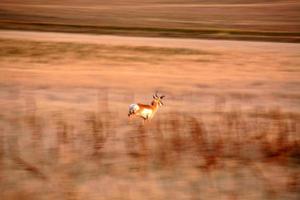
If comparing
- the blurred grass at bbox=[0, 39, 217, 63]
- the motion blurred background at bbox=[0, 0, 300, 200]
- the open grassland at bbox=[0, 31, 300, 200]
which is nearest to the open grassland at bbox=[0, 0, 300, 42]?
the motion blurred background at bbox=[0, 0, 300, 200]

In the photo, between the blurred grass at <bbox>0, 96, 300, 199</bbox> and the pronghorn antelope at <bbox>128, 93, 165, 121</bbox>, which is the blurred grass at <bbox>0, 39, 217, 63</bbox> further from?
the blurred grass at <bbox>0, 96, 300, 199</bbox>

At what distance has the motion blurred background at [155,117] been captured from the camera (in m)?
6.07

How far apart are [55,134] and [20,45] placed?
12848 millimetres

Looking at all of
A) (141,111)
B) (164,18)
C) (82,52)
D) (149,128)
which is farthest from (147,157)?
(164,18)

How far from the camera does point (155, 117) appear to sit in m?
9.65

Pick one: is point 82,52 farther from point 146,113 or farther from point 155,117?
point 146,113

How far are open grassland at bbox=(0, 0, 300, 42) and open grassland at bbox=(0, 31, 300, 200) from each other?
8623 millimetres

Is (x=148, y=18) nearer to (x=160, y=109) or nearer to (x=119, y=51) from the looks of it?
(x=119, y=51)

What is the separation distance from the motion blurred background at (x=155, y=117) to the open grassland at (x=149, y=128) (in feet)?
0.07

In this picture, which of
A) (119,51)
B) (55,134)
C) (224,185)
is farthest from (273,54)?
(224,185)

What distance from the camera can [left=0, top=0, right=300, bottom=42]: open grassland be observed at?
2648 cm

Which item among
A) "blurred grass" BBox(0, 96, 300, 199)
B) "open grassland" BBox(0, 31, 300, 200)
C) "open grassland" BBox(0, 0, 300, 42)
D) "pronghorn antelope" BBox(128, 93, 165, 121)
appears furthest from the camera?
"open grassland" BBox(0, 0, 300, 42)

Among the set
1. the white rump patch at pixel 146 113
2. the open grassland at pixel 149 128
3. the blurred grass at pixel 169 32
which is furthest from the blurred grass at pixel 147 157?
the blurred grass at pixel 169 32

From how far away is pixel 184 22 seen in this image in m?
32.0
